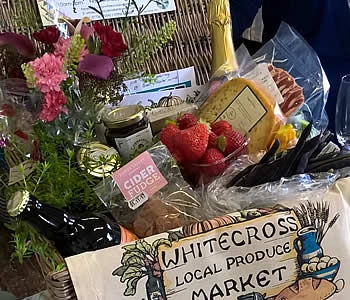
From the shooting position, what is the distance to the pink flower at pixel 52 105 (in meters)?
1.02

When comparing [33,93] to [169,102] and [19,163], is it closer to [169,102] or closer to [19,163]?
[19,163]

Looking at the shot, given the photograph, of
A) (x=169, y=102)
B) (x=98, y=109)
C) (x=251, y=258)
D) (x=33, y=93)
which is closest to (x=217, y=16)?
(x=169, y=102)

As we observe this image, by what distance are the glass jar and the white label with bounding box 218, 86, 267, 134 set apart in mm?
160

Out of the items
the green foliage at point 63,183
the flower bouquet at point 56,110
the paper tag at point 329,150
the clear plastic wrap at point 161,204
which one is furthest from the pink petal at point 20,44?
the paper tag at point 329,150

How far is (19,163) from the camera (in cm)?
108

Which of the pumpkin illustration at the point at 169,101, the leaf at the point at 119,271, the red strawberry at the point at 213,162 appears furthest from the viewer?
the pumpkin illustration at the point at 169,101

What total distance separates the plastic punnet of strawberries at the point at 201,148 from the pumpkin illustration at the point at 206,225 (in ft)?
0.54

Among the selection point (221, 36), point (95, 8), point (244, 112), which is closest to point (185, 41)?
point (221, 36)

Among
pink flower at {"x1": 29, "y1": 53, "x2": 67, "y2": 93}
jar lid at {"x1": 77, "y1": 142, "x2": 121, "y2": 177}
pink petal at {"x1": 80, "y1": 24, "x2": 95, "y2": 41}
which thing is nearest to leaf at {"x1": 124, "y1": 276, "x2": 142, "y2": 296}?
jar lid at {"x1": 77, "y1": 142, "x2": 121, "y2": 177}

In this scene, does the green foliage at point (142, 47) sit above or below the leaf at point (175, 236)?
above

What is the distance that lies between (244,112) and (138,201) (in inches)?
11.8

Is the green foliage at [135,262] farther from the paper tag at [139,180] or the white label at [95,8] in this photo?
the white label at [95,8]

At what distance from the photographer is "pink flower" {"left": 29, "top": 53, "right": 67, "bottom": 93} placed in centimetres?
100

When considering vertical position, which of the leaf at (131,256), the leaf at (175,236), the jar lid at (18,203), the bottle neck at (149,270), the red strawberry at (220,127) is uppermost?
the jar lid at (18,203)
